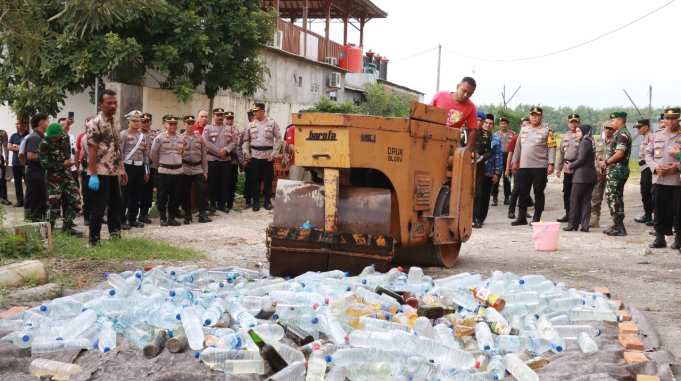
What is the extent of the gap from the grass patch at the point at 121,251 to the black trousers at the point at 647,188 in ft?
27.6

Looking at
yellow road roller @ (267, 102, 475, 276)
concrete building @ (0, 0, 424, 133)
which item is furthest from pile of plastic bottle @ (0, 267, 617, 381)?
concrete building @ (0, 0, 424, 133)

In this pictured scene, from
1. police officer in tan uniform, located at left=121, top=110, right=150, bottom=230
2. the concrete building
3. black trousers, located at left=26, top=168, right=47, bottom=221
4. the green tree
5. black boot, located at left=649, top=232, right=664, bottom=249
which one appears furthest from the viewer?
the concrete building

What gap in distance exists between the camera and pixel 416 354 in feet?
16.5

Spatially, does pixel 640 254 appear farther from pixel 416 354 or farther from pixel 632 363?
pixel 416 354

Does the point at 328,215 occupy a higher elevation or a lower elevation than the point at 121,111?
lower

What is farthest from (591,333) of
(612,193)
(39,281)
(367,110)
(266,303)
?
(367,110)

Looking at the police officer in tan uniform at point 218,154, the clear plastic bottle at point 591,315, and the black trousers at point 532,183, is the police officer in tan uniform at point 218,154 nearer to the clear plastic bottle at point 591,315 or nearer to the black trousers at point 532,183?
the black trousers at point 532,183

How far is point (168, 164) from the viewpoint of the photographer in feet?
43.2

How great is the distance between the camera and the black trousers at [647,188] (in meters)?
14.1

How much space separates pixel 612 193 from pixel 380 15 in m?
21.4

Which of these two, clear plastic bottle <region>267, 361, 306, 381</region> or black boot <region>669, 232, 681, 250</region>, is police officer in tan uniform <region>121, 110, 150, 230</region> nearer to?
black boot <region>669, 232, 681, 250</region>

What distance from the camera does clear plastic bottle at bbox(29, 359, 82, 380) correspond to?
4.82m

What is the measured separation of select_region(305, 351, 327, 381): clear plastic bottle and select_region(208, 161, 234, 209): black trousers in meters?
10.8

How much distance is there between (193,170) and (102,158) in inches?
161
